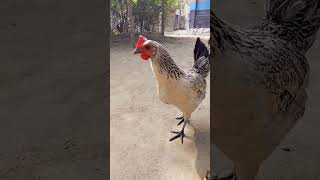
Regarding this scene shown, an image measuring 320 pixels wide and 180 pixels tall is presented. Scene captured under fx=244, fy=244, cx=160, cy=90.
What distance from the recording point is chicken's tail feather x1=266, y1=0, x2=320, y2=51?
90cm

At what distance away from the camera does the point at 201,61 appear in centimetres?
180

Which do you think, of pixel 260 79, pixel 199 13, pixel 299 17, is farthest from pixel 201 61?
pixel 199 13

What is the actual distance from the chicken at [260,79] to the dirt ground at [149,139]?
1.33 feet

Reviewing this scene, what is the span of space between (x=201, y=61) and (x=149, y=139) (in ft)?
2.28

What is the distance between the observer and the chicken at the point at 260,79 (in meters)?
0.68

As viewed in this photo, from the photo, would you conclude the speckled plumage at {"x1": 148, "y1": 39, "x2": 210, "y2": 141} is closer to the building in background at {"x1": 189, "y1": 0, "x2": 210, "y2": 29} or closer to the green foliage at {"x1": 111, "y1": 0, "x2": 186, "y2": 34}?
the green foliage at {"x1": 111, "y1": 0, "x2": 186, "y2": 34}

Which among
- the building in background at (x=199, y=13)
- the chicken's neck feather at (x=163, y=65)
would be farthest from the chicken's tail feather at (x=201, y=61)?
the building in background at (x=199, y=13)

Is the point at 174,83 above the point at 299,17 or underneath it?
underneath

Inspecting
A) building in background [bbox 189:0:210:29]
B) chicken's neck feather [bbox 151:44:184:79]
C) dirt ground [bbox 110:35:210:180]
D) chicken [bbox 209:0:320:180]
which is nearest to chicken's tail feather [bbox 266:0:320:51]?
chicken [bbox 209:0:320:180]

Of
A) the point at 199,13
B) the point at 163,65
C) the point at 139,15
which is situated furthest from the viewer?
the point at 199,13

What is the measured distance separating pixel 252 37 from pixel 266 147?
39 cm
